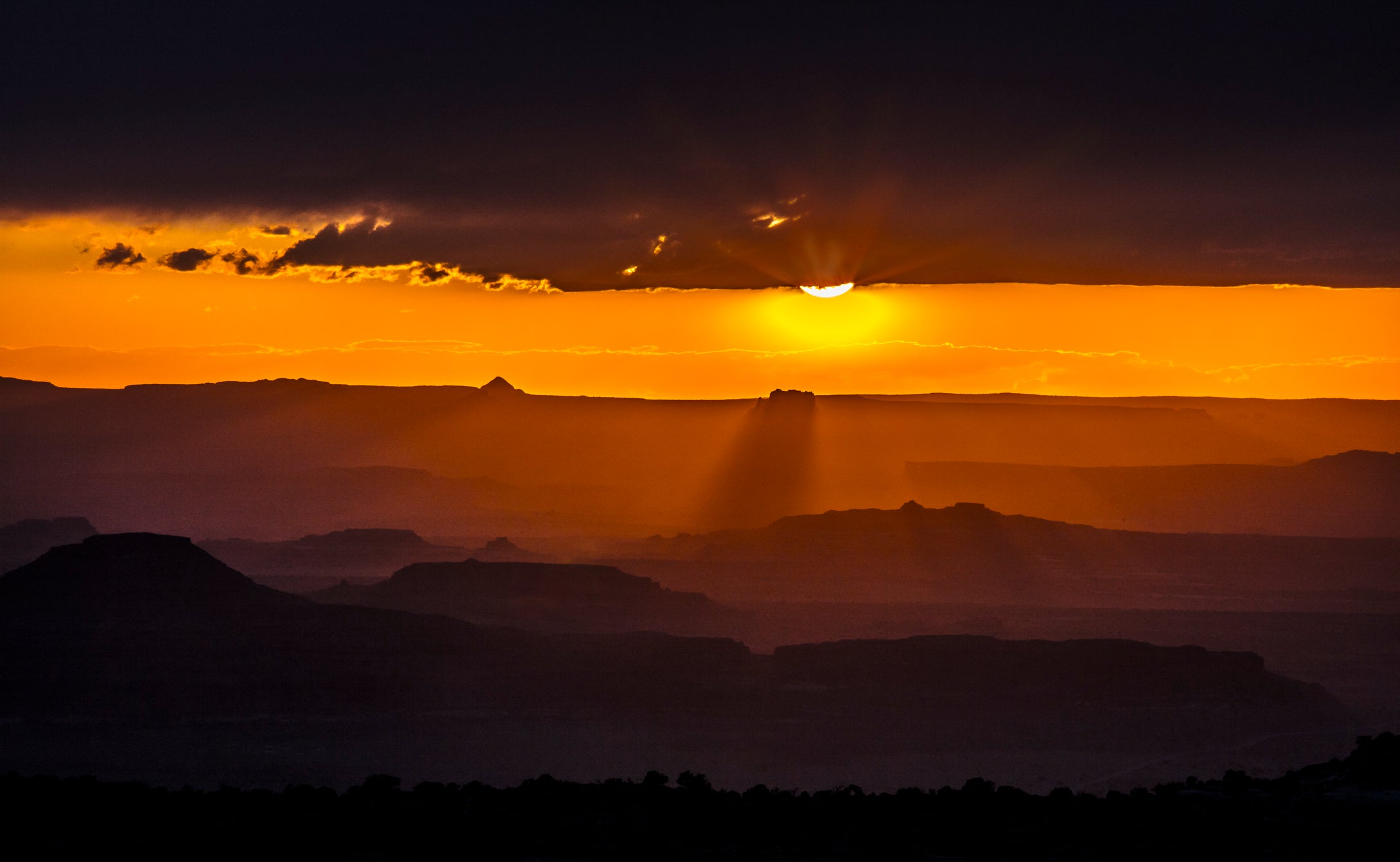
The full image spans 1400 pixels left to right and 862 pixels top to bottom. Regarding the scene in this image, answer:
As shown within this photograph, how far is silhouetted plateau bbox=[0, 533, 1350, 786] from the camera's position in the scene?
14525cm

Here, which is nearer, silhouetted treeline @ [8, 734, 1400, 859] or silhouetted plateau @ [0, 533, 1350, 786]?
silhouetted treeline @ [8, 734, 1400, 859]

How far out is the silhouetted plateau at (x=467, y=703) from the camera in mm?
145250

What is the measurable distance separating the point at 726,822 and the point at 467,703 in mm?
145986

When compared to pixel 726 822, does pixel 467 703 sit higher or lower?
higher

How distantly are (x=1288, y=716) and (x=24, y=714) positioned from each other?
138 m

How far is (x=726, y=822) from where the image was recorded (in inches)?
1110

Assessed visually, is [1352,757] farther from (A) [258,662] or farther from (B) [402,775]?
(A) [258,662]

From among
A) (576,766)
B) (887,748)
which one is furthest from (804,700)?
(576,766)

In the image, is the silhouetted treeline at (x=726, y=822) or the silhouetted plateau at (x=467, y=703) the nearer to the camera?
the silhouetted treeline at (x=726, y=822)

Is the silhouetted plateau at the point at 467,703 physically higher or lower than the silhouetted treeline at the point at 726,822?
higher

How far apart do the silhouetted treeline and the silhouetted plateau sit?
→ 10375cm

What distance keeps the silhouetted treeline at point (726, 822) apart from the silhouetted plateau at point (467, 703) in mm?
103752

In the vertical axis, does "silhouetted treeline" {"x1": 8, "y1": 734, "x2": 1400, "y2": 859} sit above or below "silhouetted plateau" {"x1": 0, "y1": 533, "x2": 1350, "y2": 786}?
→ below

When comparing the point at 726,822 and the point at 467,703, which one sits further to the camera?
the point at 467,703
